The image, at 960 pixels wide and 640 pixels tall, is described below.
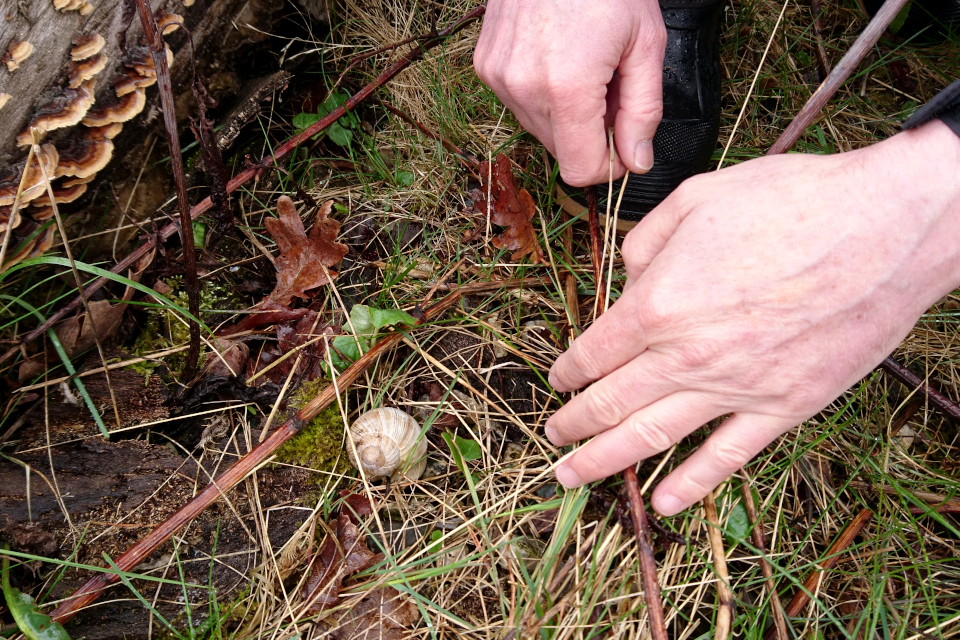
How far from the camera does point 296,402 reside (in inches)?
87.1

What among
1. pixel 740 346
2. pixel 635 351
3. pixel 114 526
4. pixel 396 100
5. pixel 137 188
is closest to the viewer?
pixel 740 346

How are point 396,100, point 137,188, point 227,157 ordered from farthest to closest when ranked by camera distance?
point 396,100
point 227,157
point 137,188

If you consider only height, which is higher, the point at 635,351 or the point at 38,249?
the point at 38,249

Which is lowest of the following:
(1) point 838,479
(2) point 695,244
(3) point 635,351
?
(1) point 838,479

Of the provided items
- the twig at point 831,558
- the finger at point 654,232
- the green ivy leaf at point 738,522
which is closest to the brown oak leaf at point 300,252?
the finger at point 654,232

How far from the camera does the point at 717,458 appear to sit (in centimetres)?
167

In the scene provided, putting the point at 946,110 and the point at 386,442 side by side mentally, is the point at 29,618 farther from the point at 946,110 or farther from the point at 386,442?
the point at 946,110

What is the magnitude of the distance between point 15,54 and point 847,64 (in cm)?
278

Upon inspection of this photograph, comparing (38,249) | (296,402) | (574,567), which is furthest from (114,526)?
(574,567)

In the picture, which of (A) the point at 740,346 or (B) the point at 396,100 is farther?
(B) the point at 396,100

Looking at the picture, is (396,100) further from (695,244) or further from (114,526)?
(114,526)

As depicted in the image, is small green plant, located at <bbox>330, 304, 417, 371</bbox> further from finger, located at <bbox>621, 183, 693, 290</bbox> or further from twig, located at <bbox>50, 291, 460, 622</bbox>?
finger, located at <bbox>621, 183, 693, 290</bbox>

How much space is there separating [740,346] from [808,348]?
18cm

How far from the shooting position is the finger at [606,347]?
1.63 metres
